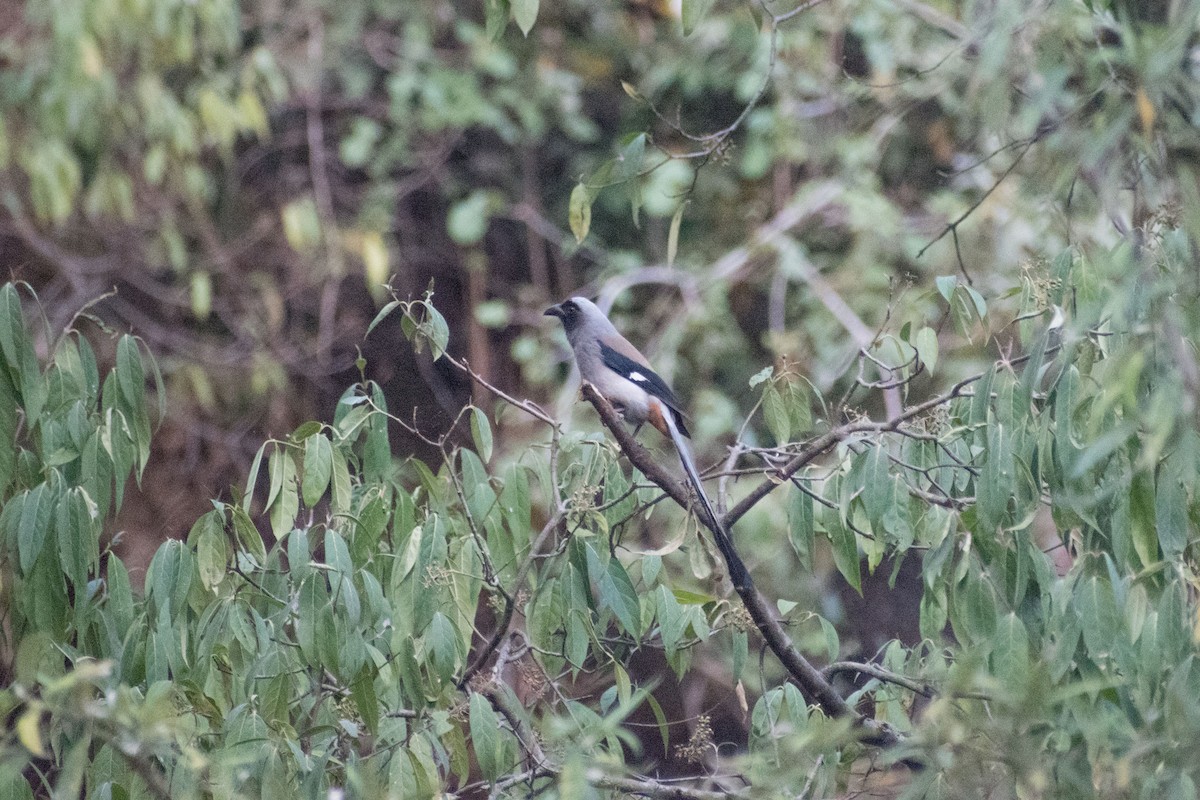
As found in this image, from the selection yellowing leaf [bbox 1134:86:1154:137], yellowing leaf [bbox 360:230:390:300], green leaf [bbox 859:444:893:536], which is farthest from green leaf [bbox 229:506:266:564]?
yellowing leaf [bbox 360:230:390:300]

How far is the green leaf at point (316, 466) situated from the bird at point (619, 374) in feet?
5.51

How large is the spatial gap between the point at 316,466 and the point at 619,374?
2.98 metres

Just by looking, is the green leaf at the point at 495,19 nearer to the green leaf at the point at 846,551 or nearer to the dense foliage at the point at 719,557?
the dense foliage at the point at 719,557

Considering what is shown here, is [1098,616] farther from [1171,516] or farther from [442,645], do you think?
[442,645]

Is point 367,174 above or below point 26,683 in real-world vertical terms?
below

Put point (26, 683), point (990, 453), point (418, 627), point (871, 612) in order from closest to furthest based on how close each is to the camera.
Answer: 1. point (26, 683)
2. point (990, 453)
3. point (418, 627)
4. point (871, 612)

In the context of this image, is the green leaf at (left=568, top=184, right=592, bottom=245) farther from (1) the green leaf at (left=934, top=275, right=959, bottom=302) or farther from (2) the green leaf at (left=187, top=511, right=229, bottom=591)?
(2) the green leaf at (left=187, top=511, right=229, bottom=591)

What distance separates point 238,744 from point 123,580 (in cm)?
67

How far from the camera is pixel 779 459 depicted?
3205 mm

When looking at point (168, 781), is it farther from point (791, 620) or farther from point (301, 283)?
point (301, 283)

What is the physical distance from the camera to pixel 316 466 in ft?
9.52

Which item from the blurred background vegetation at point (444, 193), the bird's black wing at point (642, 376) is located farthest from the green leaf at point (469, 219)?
the bird's black wing at point (642, 376)

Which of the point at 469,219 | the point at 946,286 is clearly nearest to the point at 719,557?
the point at 946,286

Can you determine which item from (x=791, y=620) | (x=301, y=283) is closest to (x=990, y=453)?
(x=791, y=620)
